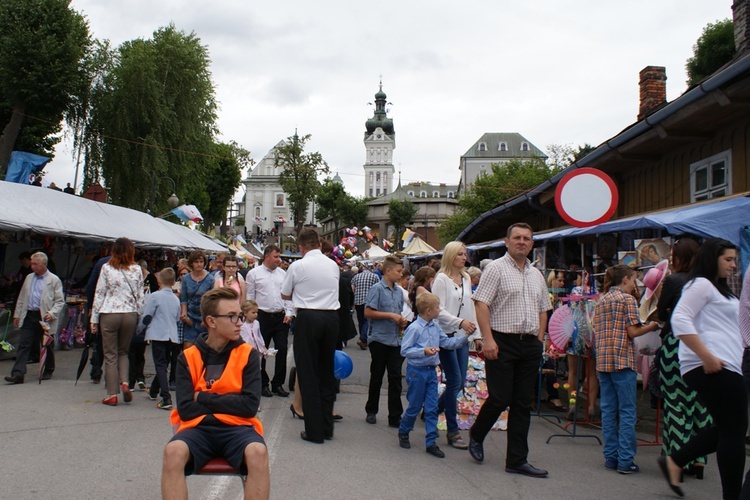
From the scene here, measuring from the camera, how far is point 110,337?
7.36 meters

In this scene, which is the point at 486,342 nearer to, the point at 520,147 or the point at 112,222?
the point at 112,222

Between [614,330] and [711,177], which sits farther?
[711,177]

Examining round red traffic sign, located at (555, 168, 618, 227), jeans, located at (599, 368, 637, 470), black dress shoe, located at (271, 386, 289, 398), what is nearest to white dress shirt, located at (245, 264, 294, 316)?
black dress shoe, located at (271, 386, 289, 398)

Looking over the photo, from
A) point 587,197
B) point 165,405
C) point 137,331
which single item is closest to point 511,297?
point 587,197

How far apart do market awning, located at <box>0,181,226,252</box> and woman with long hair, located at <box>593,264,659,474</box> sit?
30.9 feet

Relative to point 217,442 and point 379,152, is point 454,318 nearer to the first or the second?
point 217,442

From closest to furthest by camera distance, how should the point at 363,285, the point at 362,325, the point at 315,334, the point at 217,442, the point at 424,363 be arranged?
1. the point at 217,442
2. the point at 424,363
3. the point at 315,334
4. the point at 363,285
5. the point at 362,325

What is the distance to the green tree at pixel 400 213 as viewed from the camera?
84.2 m

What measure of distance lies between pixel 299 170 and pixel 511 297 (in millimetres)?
58664

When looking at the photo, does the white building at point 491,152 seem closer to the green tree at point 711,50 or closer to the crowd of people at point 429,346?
the green tree at point 711,50

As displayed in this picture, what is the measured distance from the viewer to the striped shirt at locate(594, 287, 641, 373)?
18.4 feet

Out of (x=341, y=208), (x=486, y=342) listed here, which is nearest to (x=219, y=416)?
(x=486, y=342)

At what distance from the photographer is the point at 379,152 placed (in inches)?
6319

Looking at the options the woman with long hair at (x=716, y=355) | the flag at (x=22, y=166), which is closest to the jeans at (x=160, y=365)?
the woman with long hair at (x=716, y=355)
